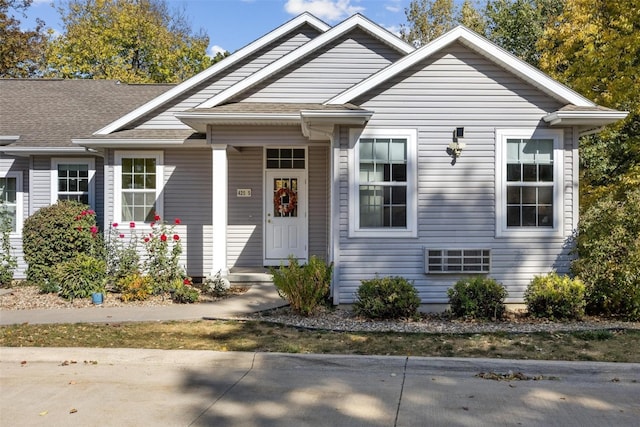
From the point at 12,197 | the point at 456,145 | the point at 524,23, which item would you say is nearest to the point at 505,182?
the point at 456,145

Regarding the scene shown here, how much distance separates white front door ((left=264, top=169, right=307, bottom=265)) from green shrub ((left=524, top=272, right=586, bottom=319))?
18.7 feet

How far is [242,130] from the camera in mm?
10789

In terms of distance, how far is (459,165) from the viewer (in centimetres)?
940

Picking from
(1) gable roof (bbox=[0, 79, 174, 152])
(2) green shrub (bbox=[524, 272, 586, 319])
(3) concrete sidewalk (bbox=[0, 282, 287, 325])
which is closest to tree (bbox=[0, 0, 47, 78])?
(1) gable roof (bbox=[0, 79, 174, 152])

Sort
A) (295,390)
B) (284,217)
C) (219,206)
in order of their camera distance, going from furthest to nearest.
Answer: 1. (284,217)
2. (219,206)
3. (295,390)

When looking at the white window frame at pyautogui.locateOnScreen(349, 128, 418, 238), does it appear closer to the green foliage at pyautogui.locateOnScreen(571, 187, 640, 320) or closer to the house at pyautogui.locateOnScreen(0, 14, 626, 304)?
the house at pyautogui.locateOnScreen(0, 14, 626, 304)

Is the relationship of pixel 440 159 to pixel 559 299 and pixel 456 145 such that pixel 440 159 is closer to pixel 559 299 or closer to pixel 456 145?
pixel 456 145

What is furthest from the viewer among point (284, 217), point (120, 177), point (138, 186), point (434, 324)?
point (284, 217)

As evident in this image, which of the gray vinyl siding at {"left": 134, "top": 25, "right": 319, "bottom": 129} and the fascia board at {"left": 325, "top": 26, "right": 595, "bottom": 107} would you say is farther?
the gray vinyl siding at {"left": 134, "top": 25, "right": 319, "bottom": 129}

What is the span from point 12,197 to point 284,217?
678cm

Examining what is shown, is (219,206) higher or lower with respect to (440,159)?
lower

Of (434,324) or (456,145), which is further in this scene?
(456,145)

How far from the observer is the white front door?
12.8 m

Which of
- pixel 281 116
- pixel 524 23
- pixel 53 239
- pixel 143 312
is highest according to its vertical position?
pixel 524 23
